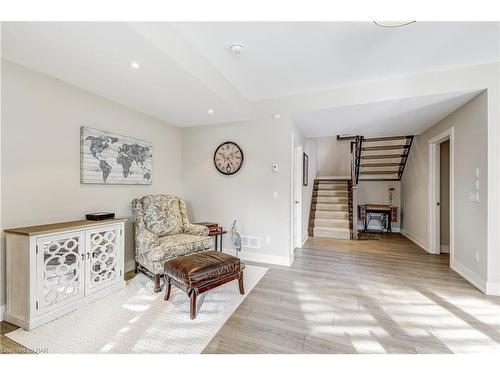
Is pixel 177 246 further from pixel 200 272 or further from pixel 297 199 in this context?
pixel 297 199

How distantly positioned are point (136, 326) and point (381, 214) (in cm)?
622

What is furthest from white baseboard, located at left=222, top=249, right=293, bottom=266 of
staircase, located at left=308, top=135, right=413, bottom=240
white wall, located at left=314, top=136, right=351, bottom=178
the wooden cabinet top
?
white wall, located at left=314, top=136, right=351, bottom=178

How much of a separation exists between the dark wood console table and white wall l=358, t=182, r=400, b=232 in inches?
9.3

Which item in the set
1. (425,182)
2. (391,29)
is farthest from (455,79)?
(425,182)

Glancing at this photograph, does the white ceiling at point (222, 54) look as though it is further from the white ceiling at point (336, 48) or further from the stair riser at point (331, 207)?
the stair riser at point (331, 207)

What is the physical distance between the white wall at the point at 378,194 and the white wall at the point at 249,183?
13.0 ft

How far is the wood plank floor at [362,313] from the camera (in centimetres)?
159

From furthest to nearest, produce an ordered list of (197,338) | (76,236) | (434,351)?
1. (76,236)
2. (197,338)
3. (434,351)

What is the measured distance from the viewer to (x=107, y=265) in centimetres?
231

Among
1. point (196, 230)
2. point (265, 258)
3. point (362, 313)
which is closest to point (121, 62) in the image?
point (196, 230)

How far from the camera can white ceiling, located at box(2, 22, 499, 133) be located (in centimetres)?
162

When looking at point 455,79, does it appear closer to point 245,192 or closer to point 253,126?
point 253,126

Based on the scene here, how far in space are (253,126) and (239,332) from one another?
2.80m

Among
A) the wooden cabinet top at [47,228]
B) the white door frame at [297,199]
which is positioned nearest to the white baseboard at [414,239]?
the white door frame at [297,199]
